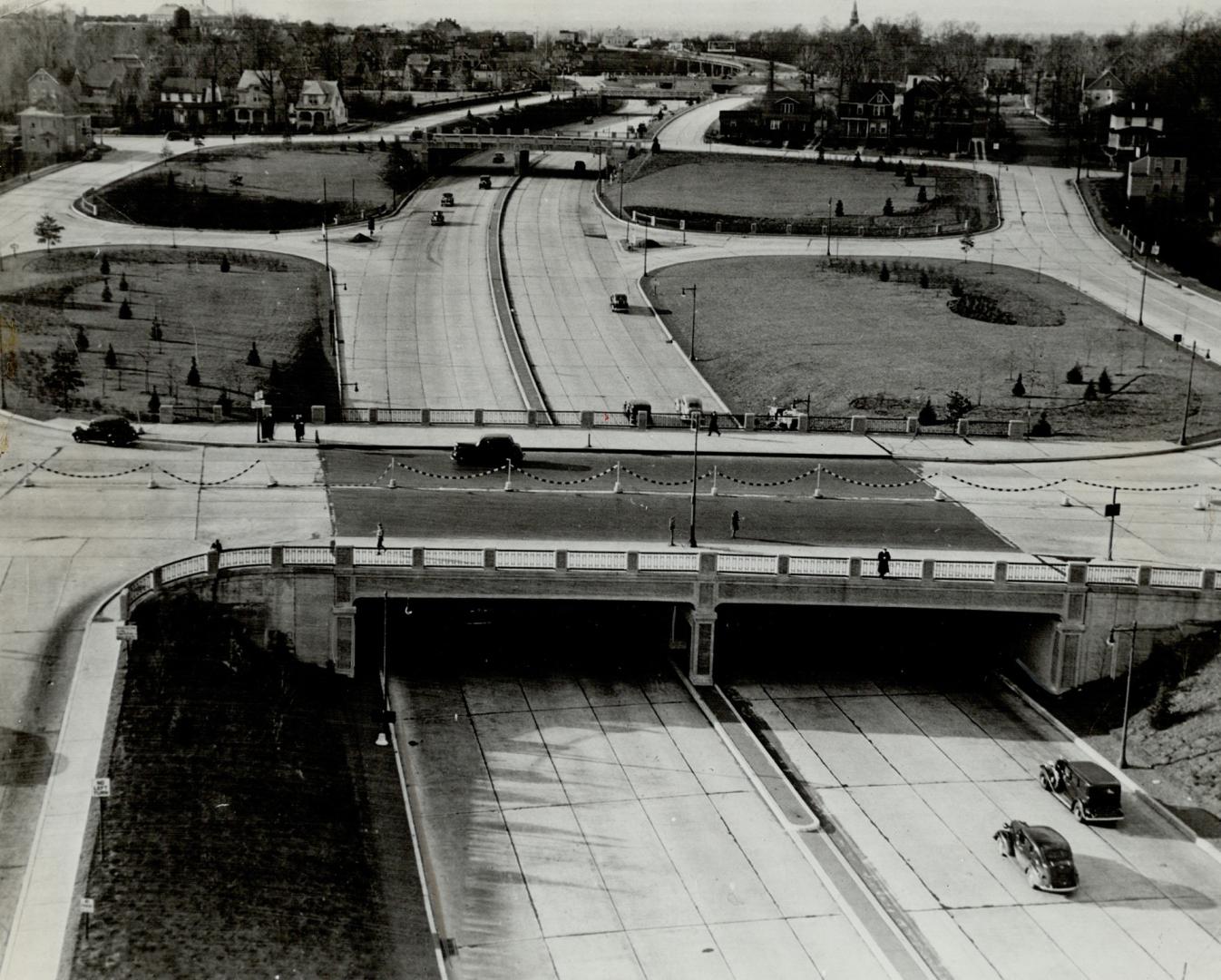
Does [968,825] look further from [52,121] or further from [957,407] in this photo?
[52,121]

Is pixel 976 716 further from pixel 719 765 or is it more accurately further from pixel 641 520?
pixel 641 520

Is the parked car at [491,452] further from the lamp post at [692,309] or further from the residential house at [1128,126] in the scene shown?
the residential house at [1128,126]

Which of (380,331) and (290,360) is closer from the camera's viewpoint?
(290,360)

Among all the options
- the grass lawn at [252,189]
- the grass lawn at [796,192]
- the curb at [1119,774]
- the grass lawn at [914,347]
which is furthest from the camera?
the grass lawn at [796,192]

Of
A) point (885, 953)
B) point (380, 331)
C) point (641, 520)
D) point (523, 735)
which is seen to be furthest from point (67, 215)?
point (885, 953)

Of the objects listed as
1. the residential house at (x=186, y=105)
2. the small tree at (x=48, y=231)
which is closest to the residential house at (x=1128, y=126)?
the residential house at (x=186, y=105)

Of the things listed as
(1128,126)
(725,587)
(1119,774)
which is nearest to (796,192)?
(1128,126)
